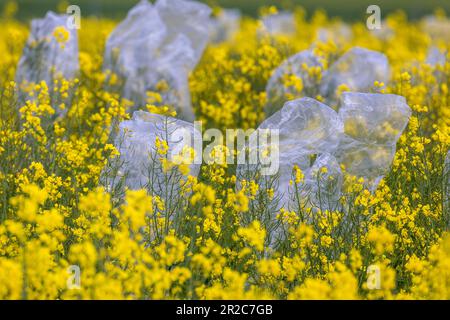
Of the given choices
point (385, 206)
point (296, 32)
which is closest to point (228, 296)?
point (385, 206)

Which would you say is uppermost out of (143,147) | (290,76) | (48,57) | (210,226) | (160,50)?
(160,50)

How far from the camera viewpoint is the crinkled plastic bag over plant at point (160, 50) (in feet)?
19.9

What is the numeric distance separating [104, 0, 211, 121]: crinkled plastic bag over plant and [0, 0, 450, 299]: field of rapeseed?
0.31 metres

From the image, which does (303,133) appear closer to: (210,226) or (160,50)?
(210,226)

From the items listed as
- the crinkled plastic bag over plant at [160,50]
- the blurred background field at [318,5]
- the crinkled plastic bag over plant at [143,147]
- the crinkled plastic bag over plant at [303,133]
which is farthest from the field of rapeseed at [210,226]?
the blurred background field at [318,5]

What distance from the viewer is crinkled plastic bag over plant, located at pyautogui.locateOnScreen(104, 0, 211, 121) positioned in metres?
6.05

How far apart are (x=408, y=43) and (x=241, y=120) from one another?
5.53 m

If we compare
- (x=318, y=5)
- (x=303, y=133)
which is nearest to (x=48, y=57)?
(x=303, y=133)

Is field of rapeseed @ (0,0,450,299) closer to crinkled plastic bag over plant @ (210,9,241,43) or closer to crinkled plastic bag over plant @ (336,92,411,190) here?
crinkled plastic bag over plant @ (336,92,411,190)

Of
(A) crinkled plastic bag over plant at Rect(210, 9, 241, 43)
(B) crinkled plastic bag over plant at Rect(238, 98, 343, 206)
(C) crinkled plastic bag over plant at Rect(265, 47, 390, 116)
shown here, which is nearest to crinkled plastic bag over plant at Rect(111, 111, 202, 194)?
(B) crinkled plastic bag over plant at Rect(238, 98, 343, 206)

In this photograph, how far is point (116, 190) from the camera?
3.78 m

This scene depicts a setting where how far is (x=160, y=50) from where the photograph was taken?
628cm

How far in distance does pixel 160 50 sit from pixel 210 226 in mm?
3043

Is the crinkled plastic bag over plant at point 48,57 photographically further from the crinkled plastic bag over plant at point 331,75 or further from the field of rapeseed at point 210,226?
the crinkled plastic bag over plant at point 331,75
